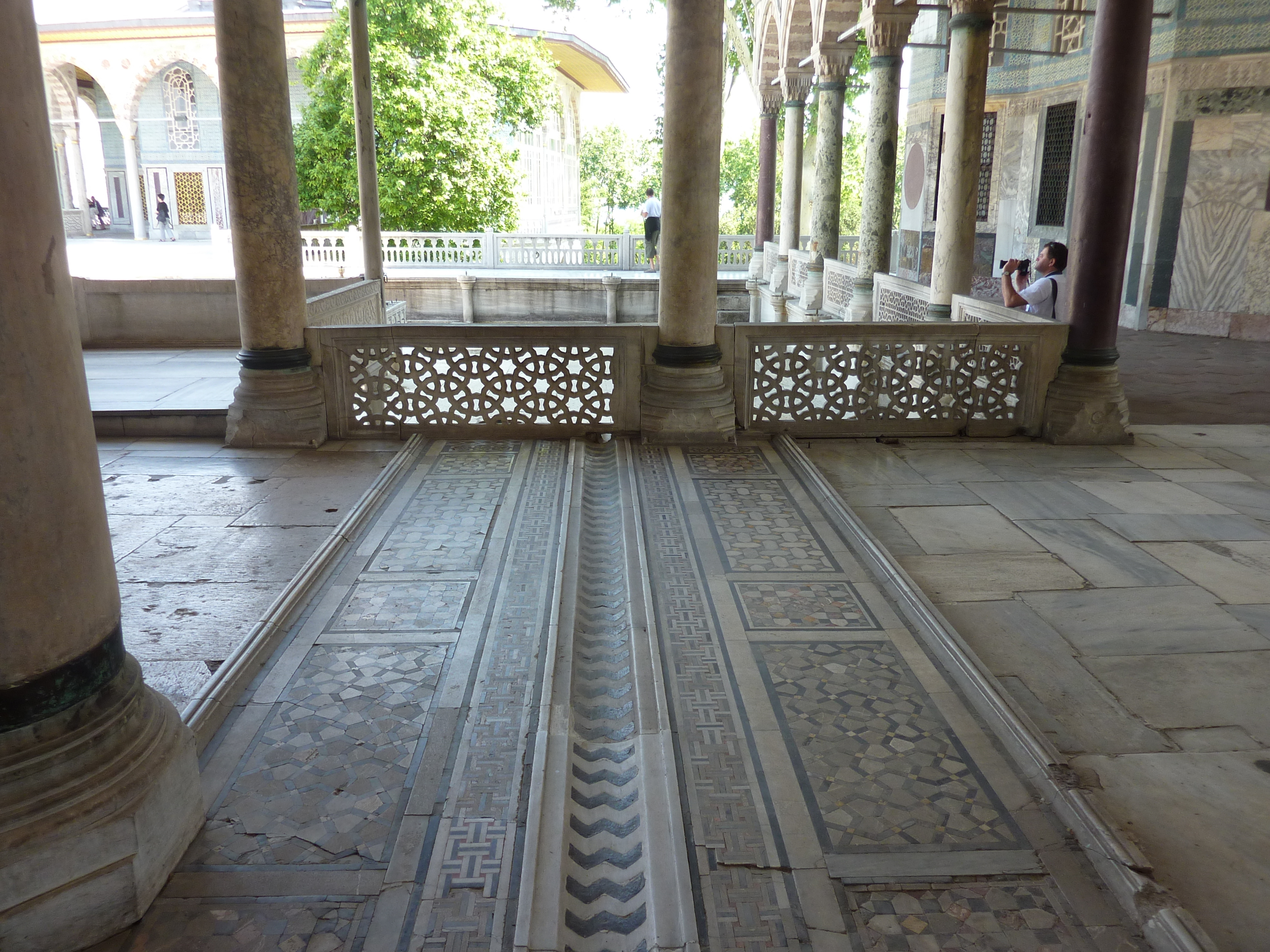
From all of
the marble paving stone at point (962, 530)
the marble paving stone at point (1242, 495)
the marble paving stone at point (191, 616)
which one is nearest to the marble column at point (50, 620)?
the marble paving stone at point (191, 616)

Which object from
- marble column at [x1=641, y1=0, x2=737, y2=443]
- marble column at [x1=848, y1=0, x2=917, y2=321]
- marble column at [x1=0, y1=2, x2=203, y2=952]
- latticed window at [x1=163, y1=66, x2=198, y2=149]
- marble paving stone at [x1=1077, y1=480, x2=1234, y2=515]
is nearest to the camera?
marble column at [x1=0, y1=2, x2=203, y2=952]

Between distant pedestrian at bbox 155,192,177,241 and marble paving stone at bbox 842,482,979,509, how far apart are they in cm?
2798

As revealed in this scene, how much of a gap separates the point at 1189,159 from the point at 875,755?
10748 millimetres

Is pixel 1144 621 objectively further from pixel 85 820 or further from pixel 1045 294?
pixel 1045 294

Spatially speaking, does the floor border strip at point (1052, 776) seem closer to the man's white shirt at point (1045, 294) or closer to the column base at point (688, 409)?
the column base at point (688, 409)

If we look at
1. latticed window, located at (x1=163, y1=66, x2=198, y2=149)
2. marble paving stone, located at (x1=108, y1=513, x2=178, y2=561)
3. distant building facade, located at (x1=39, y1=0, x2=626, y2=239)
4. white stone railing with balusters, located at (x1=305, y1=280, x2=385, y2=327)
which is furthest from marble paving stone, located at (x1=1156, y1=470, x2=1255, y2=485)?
latticed window, located at (x1=163, y1=66, x2=198, y2=149)

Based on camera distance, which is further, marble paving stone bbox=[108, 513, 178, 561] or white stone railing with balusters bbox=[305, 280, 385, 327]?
white stone railing with balusters bbox=[305, 280, 385, 327]

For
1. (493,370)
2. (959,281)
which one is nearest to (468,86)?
(959,281)

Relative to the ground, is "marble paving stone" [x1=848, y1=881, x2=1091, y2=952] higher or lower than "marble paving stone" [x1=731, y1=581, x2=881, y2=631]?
lower

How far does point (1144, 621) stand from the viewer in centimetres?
357

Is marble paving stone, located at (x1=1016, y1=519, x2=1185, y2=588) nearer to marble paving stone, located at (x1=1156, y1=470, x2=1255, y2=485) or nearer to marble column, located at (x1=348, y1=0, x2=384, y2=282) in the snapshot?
marble paving stone, located at (x1=1156, y1=470, x2=1255, y2=485)

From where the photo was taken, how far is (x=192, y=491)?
16.5 ft

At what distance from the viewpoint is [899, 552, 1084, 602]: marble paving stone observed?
385 centimetres

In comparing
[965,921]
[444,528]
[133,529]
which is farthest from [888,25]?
[965,921]
